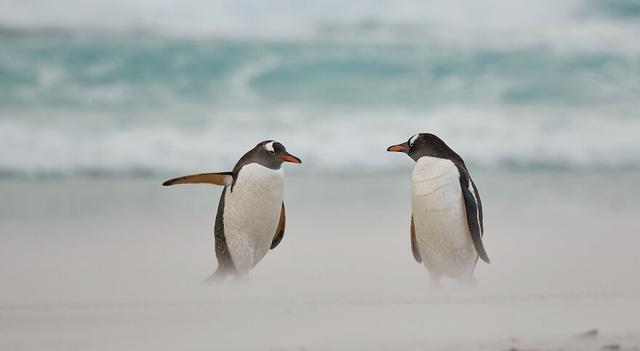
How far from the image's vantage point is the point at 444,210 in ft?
10.2

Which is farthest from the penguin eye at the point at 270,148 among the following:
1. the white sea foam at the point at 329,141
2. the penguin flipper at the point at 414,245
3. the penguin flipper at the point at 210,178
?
the white sea foam at the point at 329,141

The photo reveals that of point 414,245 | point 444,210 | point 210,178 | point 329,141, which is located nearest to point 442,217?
point 444,210

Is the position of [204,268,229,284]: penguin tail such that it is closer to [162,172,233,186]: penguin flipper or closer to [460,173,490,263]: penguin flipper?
[162,172,233,186]: penguin flipper

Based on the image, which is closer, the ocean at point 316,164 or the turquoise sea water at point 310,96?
the ocean at point 316,164

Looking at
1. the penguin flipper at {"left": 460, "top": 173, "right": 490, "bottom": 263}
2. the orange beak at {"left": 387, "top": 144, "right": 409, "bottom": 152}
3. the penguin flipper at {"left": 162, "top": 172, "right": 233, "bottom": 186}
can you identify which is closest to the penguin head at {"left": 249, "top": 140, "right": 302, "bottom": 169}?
the penguin flipper at {"left": 162, "top": 172, "right": 233, "bottom": 186}

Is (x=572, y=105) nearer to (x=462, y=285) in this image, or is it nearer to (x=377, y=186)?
(x=377, y=186)

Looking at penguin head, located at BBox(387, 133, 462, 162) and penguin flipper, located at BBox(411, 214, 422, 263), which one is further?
penguin flipper, located at BBox(411, 214, 422, 263)

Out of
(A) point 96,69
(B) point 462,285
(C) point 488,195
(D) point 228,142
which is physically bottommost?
(B) point 462,285

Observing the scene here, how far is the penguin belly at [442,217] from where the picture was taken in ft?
10.1

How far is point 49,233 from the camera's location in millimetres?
4383

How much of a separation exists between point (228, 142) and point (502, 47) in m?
4.16

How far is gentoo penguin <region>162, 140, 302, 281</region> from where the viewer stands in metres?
3.15

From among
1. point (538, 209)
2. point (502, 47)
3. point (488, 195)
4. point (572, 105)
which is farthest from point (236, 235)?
point (502, 47)

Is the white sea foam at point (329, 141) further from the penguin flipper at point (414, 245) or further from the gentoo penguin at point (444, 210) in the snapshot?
the gentoo penguin at point (444, 210)
